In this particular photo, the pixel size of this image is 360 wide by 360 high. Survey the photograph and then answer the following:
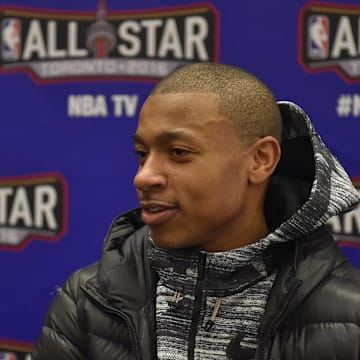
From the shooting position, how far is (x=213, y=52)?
1.83 metres

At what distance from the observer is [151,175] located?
0.96 m

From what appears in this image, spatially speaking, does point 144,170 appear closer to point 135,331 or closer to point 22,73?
point 135,331

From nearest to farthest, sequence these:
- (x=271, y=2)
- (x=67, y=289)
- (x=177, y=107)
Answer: (x=177, y=107) < (x=67, y=289) < (x=271, y=2)

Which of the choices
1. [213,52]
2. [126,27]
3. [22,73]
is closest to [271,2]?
[213,52]

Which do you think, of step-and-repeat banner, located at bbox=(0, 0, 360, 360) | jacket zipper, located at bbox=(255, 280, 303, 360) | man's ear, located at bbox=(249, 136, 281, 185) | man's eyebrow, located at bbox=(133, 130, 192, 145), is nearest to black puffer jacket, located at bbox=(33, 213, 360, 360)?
jacket zipper, located at bbox=(255, 280, 303, 360)

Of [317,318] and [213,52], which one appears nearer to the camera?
[317,318]

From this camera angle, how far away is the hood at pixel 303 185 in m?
1.01

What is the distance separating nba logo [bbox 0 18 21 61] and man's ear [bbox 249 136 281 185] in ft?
3.46

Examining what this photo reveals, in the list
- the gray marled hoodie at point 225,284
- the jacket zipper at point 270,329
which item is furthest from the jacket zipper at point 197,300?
the jacket zipper at point 270,329

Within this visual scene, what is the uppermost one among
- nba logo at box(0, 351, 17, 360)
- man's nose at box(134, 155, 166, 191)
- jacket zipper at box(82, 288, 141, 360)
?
man's nose at box(134, 155, 166, 191)

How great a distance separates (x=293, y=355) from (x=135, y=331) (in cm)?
22

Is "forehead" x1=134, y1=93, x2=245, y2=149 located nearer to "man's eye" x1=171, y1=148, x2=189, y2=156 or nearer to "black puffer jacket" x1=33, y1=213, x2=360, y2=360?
"man's eye" x1=171, y1=148, x2=189, y2=156

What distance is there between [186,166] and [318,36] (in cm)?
95

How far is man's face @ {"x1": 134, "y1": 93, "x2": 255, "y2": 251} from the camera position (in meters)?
0.96
